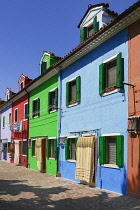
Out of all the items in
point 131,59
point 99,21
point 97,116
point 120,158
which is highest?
point 99,21

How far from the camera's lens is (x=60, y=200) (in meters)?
9.02

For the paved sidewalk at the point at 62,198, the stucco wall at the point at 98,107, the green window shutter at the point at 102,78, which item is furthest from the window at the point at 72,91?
the paved sidewalk at the point at 62,198

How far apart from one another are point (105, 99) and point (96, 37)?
272 centimetres

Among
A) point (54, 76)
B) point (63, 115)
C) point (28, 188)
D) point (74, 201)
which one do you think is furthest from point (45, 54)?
point (74, 201)

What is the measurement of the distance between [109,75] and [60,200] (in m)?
5.39

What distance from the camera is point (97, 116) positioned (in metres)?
11.6

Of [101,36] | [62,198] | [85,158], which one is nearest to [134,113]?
[85,158]

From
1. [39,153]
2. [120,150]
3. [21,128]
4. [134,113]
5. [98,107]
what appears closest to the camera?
[134,113]

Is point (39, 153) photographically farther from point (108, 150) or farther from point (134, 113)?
point (134, 113)

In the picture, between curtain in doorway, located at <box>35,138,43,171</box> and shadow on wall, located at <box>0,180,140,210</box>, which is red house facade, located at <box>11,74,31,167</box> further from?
shadow on wall, located at <box>0,180,140,210</box>

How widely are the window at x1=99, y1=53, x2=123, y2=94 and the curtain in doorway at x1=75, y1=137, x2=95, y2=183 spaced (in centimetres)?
231

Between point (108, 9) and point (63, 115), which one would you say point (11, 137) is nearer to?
point (63, 115)

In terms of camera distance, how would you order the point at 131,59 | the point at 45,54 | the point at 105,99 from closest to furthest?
the point at 131,59
the point at 105,99
the point at 45,54

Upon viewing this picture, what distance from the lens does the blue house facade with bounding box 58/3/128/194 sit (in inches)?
390
